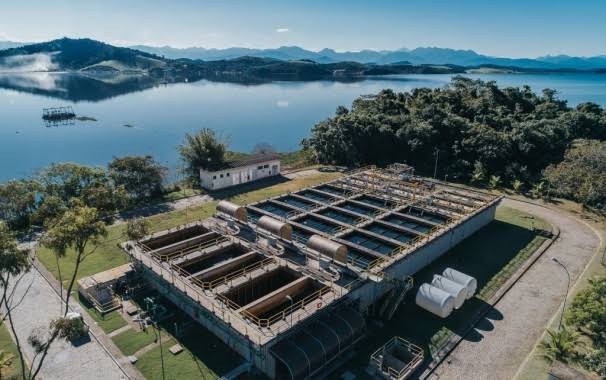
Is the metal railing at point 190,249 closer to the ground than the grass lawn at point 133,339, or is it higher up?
→ higher up

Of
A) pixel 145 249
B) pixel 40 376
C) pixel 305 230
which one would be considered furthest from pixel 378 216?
pixel 40 376

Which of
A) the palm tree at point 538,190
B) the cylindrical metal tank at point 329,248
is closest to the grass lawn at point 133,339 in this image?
the cylindrical metal tank at point 329,248

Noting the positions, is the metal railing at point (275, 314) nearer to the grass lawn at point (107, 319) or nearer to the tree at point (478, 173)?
the grass lawn at point (107, 319)

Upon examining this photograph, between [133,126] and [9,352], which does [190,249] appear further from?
[133,126]

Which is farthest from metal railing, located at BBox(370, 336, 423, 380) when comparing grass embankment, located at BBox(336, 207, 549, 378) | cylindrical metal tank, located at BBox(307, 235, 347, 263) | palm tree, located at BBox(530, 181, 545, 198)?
palm tree, located at BBox(530, 181, 545, 198)

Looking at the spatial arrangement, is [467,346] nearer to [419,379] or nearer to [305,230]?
[419,379]

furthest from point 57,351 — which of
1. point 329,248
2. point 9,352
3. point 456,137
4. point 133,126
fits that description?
point 133,126

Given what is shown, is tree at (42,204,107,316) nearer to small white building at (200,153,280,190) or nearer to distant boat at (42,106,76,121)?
small white building at (200,153,280,190)
